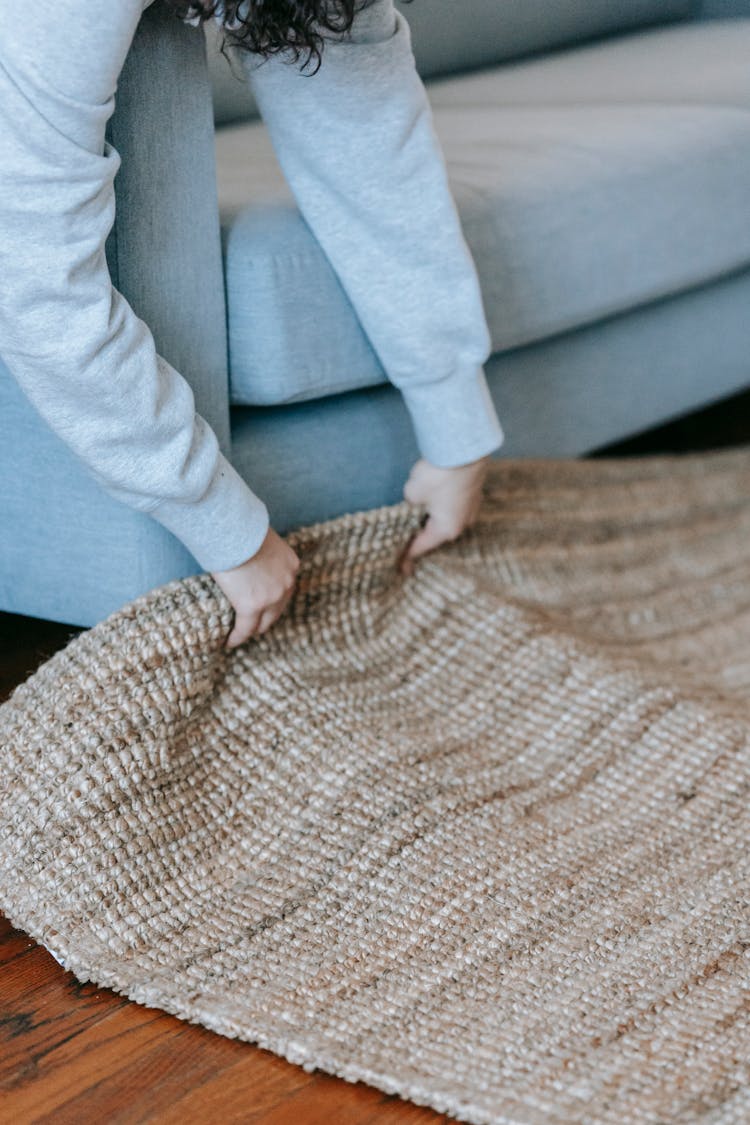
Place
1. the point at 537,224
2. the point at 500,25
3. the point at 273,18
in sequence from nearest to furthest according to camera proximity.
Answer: the point at 273,18, the point at 537,224, the point at 500,25

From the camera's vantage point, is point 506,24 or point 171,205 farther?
point 506,24

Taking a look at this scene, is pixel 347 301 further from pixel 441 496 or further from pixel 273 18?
pixel 273 18

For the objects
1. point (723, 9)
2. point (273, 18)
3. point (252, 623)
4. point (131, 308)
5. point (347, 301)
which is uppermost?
point (273, 18)

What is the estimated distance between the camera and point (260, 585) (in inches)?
35.7

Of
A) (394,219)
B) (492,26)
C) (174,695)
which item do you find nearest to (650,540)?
(394,219)

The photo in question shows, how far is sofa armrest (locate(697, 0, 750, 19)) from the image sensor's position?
7.22 feet

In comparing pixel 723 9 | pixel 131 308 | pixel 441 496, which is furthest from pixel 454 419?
pixel 723 9

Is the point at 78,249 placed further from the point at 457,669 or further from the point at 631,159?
the point at 631,159

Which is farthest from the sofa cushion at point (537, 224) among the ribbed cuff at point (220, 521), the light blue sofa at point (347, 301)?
the ribbed cuff at point (220, 521)

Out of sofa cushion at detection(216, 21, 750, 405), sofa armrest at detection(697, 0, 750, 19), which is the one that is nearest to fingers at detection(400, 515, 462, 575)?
sofa cushion at detection(216, 21, 750, 405)

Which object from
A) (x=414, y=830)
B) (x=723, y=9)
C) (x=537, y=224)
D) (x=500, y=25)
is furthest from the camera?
(x=723, y=9)

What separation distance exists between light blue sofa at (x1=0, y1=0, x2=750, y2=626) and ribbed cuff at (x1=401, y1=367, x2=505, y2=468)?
5cm

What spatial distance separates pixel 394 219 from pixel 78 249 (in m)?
0.31

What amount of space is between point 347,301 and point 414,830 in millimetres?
414
